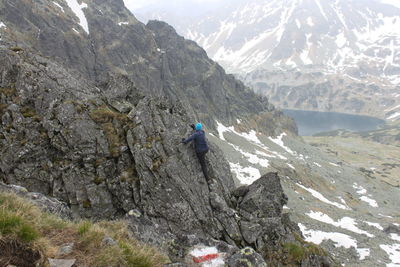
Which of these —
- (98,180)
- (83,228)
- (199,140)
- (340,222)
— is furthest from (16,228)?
(340,222)

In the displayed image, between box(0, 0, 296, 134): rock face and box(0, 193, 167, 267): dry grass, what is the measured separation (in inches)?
3632

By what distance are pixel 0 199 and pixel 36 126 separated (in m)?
15.7

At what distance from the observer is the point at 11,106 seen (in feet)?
71.5

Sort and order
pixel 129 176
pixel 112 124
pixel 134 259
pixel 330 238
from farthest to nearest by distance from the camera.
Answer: pixel 330 238 < pixel 112 124 < pixel 129 176 < pixel 134 259

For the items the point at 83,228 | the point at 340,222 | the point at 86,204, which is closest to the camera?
the point at 83,228

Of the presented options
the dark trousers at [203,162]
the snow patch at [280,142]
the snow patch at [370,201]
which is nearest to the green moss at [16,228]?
the dark trousers at [203,162]

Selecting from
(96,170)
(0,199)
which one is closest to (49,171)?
(96,170)

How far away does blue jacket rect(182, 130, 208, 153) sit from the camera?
20077 mm

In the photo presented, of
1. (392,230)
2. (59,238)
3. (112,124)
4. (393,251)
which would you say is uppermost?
(392,230)

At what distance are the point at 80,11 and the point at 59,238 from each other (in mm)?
155699

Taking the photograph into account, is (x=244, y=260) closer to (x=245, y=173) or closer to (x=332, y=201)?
(x=245, y=173)

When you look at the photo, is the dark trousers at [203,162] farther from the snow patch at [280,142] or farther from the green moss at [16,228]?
the snow patch at [280,142]

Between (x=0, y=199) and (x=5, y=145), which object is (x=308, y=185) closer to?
(x=5, y=145)

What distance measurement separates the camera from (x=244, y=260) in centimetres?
1077
